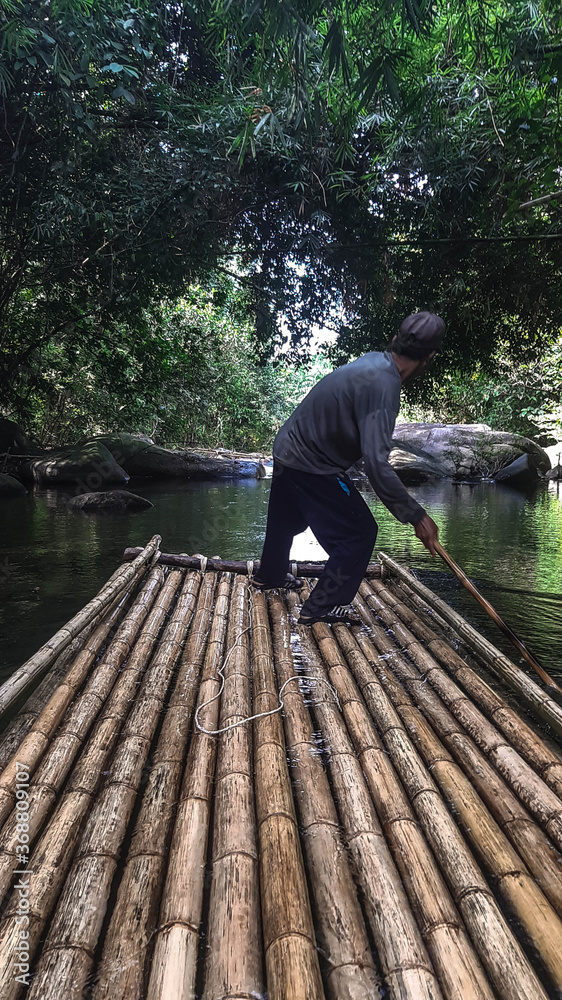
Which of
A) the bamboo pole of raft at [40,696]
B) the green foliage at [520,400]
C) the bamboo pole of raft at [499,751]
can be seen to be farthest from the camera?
the green foliage at [520,400]

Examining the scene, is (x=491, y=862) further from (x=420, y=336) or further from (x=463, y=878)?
(x=420, y=336)

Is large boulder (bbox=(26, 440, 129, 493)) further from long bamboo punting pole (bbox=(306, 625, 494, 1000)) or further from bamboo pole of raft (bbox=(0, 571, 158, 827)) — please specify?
long bamboo punting pole (bbox=(306, 625, 494, 1000))

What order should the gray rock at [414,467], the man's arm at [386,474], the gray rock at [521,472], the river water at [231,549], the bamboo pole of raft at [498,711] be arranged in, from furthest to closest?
the gray rock at [521,472] < the gray rock at [414,467] < the river water at [231,549] < the man's arm at [386,474] < the bamboo pole of raft at [498,711]

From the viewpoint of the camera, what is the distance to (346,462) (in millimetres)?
2631

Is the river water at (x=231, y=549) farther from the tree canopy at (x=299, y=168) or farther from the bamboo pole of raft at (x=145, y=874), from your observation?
the tree canopy at (x=299, y=168)

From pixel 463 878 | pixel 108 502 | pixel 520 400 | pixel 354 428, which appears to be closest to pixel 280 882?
pixel 463 878

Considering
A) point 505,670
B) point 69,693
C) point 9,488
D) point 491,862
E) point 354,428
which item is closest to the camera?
point 491,862

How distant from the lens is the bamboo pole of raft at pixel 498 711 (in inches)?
60.7

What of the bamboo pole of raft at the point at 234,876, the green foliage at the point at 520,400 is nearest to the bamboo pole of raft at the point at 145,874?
the bamboo pole of raft at the point at 234,876

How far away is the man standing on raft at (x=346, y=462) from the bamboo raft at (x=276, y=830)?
47 centimetres

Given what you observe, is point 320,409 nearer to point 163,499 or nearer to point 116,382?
point 163,499

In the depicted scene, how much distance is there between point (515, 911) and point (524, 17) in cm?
430

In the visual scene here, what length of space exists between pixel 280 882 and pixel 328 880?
4.3 inches

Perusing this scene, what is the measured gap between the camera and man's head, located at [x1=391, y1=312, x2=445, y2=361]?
232cm
